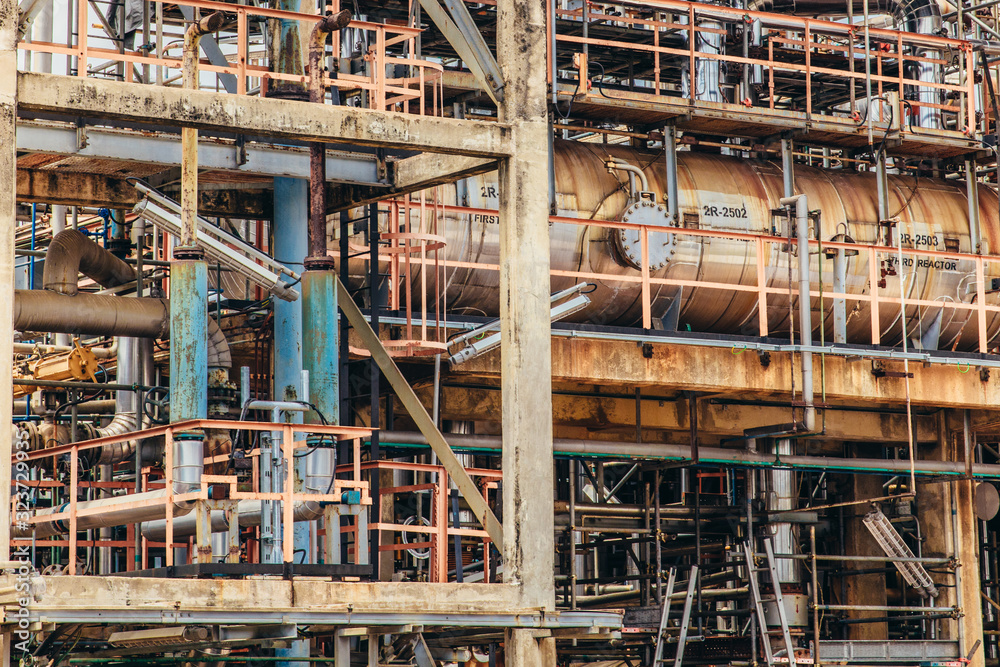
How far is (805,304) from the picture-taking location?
68.2 feet

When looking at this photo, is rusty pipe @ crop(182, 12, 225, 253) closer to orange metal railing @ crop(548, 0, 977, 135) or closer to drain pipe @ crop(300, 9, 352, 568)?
drain pipe @ crop(300, 9, 352, 568)

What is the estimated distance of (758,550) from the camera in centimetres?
2295

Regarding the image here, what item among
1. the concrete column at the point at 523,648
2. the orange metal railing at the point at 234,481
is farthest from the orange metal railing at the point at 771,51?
the concrete column at the point at 523,648

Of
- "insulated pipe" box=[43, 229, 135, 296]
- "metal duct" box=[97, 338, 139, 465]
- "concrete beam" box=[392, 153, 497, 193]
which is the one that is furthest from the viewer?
"metal duct" box=[97, 338, 139, 465]

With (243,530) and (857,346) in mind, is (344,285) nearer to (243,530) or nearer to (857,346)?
(243,530)

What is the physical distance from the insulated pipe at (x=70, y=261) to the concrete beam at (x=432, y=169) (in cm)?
420

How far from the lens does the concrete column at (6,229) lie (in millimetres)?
13102

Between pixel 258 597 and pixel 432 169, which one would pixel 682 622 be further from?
pixel 258 597

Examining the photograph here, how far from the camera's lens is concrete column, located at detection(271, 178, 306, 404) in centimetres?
1706

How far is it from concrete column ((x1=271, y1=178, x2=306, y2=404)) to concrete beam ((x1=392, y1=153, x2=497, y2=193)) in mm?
1112

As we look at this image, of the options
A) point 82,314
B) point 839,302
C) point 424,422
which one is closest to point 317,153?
point 424,422

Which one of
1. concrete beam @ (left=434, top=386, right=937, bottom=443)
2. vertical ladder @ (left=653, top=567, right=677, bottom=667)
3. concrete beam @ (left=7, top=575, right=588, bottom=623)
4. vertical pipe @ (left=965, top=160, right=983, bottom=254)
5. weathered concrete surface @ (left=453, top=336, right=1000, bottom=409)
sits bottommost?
vertical ladder @ (left=653, top=567, right=677, bottom=667)

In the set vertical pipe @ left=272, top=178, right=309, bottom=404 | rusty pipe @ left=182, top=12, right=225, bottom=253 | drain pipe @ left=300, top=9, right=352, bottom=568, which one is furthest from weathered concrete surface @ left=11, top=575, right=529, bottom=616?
rusty pipe @ left=182, top=12, right=225, bottom=253

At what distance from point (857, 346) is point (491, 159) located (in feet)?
25.3
